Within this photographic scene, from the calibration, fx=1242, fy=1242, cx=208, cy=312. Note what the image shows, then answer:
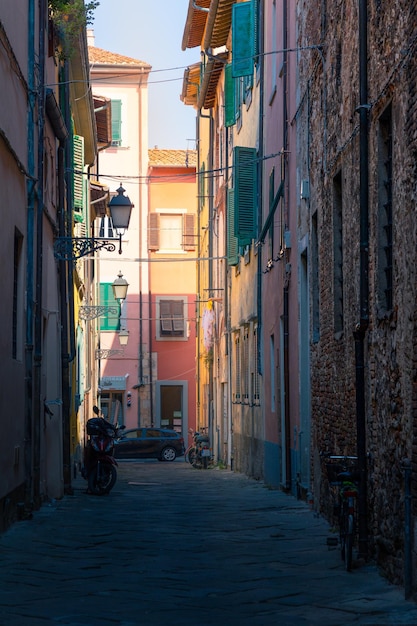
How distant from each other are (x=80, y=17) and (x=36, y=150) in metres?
3.63

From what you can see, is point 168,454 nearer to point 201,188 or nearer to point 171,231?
point 201,188

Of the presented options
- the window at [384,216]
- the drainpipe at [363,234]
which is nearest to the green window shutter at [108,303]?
the drainpipe at [363,234]

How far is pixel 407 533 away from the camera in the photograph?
8055 mm

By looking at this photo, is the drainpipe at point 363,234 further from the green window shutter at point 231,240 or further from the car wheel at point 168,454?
the car wheel at point 168,454

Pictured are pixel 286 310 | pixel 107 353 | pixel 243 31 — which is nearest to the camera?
pixel 286 310

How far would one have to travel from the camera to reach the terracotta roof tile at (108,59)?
46.7 meters

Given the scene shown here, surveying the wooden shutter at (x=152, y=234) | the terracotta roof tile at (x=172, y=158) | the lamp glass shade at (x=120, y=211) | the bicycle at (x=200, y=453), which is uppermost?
the terracotta roof tile at (x=172, y=158)

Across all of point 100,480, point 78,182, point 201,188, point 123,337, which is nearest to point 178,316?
point 123,337

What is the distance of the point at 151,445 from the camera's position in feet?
134

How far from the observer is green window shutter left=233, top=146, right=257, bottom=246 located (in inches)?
974

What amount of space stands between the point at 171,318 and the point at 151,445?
726 centimetres

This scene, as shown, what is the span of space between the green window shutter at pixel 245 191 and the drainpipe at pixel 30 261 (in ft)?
35.5

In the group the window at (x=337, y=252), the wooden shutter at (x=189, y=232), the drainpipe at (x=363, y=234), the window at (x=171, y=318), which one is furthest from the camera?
the wooden shutter at (x=189, y=232)

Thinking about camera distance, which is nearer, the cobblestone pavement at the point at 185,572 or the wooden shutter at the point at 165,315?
the cobblestone pavement at the point at 185,572
